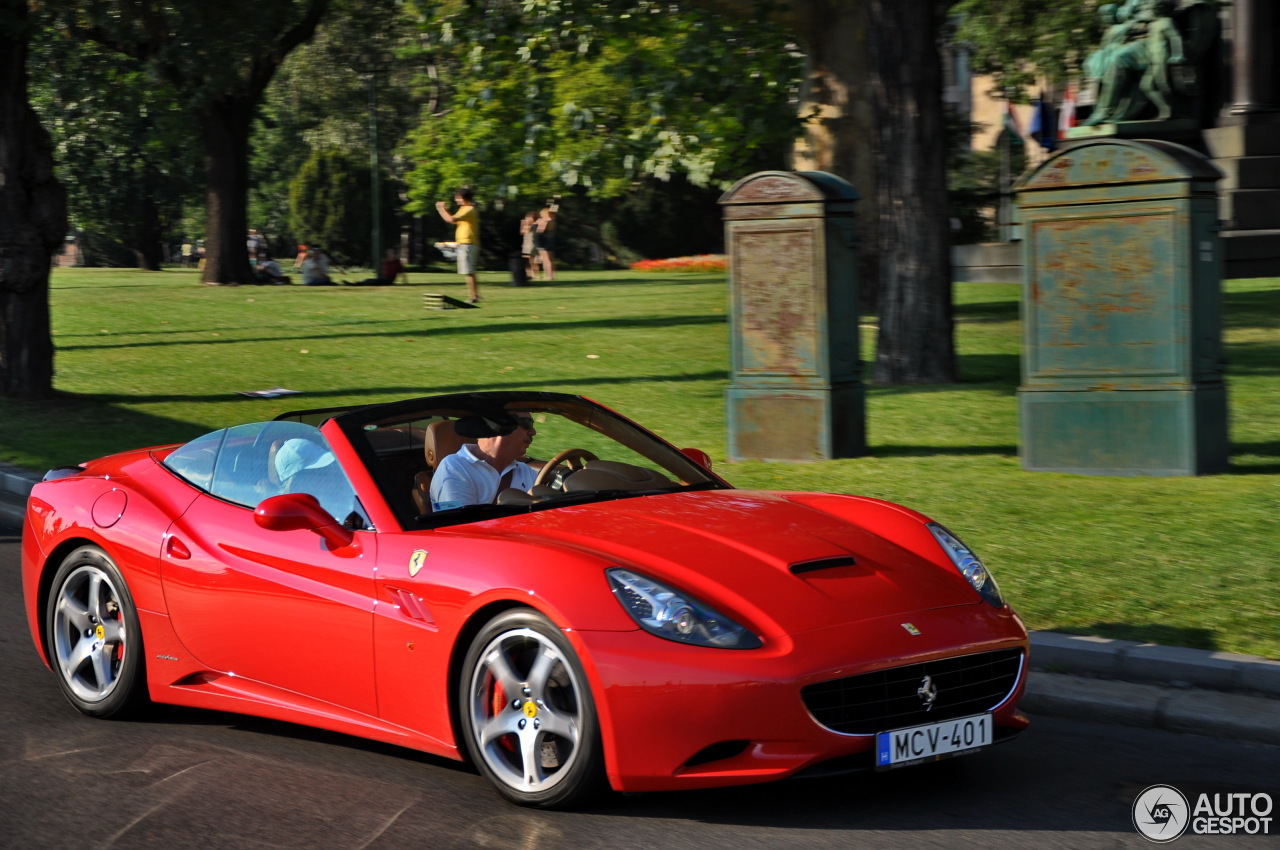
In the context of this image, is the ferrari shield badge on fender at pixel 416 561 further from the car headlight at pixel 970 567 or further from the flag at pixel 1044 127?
the flag at pixel 1044 127

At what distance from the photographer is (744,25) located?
22062 mm

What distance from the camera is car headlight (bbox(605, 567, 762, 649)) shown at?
4.47 meters

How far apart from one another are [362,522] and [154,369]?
48.4ft

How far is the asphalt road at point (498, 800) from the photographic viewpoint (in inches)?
177

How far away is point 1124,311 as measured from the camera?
1018 cm

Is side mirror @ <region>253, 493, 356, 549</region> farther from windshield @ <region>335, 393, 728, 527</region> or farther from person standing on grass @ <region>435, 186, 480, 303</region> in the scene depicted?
person standing on grass @ <region>435, 186, 480, 303</region>

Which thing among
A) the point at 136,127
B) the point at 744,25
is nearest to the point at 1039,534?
the point at 744,25

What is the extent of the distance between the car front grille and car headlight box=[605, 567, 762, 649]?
266 millimetres

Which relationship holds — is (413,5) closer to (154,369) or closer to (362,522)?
(154,369)

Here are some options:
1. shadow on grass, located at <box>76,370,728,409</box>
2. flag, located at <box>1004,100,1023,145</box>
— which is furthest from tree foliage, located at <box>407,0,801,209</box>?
flag, located at <box>1004,100,1023,145</box>

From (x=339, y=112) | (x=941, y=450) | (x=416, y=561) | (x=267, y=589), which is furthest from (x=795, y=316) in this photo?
(x=339, y=112)

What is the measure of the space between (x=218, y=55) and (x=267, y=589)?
656 inches

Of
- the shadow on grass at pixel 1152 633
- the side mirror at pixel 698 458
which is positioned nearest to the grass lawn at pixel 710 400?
the shadow on grass at pixel 1152 633

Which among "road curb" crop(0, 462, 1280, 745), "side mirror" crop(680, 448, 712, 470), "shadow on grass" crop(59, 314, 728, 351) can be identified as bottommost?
"road curb" crop(0, 462, 1280, 745)
